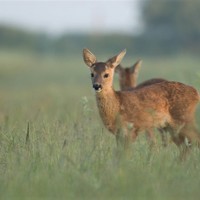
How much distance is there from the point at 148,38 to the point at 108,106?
180 feet

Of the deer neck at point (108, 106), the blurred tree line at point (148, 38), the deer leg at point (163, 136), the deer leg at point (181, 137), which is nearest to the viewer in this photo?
the deer leg at point (163, 136)

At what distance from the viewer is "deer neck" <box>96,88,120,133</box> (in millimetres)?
10148

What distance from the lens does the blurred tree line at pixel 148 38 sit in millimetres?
59906

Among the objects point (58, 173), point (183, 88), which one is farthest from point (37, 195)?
point (183, 88)

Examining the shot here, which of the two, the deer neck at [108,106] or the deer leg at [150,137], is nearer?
the deer neck at [108,106]

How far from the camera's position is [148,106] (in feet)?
34.2

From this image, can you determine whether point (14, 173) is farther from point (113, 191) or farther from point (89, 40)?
point (89, 40)

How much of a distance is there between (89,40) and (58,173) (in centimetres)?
5604

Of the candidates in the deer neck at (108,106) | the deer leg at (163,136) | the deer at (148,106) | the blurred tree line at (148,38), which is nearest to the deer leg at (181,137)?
the deer at (148,106)

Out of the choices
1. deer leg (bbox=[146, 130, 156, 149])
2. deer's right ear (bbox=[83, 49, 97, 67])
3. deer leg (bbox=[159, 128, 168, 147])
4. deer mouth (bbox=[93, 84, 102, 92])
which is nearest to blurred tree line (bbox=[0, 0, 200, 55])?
deer's right ear (bbox=[83, 49, 97, 67])

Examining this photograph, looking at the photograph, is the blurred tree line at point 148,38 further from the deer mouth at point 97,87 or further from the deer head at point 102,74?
the deer mouth at point 97,87

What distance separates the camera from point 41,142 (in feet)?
30.9

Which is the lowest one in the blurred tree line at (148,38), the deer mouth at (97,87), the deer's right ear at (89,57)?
the deer mouth at (97,87)

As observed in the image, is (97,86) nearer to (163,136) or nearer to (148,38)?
(163,136)
